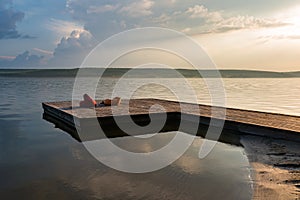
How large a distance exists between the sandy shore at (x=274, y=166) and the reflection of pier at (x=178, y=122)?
16.6 inches

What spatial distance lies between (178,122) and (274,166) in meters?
6.40

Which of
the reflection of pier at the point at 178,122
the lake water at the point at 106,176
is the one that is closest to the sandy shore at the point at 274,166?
the lake water at the point at 106,176

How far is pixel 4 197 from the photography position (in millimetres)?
6016

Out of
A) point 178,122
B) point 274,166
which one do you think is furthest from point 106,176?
point 178,122

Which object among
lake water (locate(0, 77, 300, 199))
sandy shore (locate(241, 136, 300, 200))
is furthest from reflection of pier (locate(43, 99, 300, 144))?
lake water (locate(0, 77, 300, 199))

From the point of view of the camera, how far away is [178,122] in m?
13.4

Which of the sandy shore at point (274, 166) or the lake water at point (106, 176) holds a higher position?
the sandy shore at point (274, 166)

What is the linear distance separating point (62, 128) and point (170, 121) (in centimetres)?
463

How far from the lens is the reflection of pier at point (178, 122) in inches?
401

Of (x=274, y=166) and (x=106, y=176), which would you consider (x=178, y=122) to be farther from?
(x=106, y=176)

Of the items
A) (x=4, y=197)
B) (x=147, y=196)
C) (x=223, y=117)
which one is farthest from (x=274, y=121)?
(x=4, y=197)

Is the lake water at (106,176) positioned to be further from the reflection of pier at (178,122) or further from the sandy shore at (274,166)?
the reflection of pier at (178,122)

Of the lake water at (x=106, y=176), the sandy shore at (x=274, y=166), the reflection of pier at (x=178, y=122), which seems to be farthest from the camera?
the reflection of pier at (x=178, y=122)

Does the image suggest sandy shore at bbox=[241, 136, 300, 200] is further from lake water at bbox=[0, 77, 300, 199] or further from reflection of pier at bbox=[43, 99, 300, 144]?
reflection of pier at bbox=[43, 99, 300, 144]
